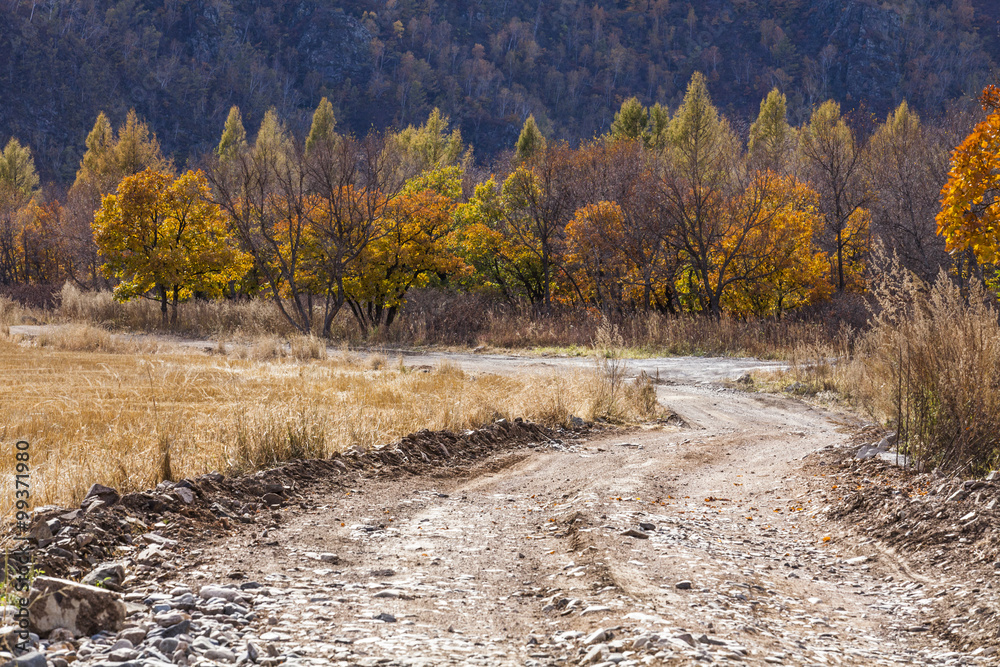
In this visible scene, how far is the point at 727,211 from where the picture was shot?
32.5 m

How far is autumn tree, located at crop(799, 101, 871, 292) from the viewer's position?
36938 mm

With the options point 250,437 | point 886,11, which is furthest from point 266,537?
point 886,11

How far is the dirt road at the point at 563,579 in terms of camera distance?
380 centimetres

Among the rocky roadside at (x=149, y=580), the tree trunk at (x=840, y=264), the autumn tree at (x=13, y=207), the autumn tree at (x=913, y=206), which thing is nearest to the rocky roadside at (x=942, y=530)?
the rocky roadside at (x=149, y=580)

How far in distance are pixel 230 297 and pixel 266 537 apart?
4121cm

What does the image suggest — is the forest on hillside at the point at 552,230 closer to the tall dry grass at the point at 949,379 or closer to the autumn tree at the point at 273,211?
the autumn tree at the point at 273,211

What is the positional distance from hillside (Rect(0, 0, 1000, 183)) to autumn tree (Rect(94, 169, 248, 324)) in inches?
2926

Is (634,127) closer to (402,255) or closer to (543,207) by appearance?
(543,207)

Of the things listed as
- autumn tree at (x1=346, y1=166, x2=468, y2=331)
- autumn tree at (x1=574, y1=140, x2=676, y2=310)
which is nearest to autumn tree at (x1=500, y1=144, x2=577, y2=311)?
autumn tree at (x1=574, y1=140, x2=676, y2=310)

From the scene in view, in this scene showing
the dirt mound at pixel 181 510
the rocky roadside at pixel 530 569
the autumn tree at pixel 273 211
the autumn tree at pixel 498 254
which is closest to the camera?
the rocky roadside at pixel 530 569

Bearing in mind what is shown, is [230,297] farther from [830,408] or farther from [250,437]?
[250,437]

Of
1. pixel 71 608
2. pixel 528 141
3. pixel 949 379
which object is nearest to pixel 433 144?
pixel 528 141

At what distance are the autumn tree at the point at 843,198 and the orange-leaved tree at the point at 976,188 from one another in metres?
23.0

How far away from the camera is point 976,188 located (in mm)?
13094
